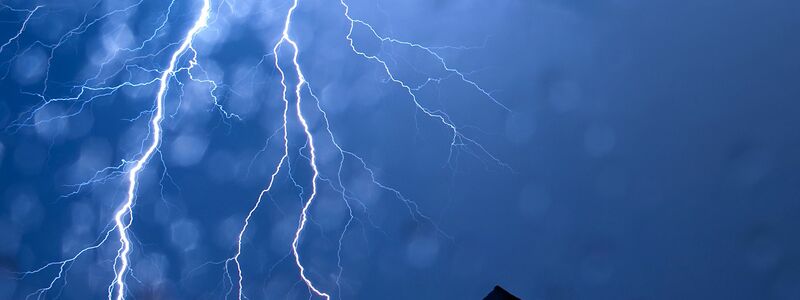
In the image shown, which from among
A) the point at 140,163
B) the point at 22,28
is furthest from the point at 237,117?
the point at 22,28

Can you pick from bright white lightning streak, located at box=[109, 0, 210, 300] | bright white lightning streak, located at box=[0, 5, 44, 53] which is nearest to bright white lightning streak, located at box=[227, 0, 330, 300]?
bright white lightning streak, located at box=[109, 0, 210, 300]

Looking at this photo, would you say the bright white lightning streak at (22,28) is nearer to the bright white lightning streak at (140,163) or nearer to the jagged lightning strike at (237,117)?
the jagged lightning strike at (237,117)

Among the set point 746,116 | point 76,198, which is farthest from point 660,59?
point 76,198

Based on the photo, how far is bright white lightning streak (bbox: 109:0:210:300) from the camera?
212cm

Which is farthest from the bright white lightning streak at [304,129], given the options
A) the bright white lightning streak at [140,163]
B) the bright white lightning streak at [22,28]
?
the bright white lightning streak at [22,28]

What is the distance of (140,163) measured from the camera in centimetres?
212

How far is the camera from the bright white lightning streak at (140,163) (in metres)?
2.12

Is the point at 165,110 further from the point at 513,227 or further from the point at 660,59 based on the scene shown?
the point at 660,59

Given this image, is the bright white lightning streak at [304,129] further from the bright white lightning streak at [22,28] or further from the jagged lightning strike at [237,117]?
the bright white lightning streak at [22,28]

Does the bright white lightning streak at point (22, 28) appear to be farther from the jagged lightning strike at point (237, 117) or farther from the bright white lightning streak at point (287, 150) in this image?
the bright white lightning streak at point (287, 150)

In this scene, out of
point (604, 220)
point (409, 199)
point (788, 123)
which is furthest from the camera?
point (409, 199)

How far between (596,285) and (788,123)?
2.37 feet

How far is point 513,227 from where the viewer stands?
2.02 meters

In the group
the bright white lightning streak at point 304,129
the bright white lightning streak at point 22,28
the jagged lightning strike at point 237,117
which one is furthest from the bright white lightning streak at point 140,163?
the bright white lightning streak at point 22,28
